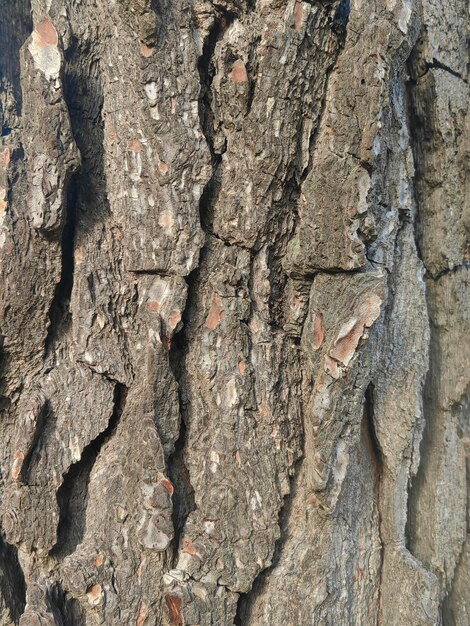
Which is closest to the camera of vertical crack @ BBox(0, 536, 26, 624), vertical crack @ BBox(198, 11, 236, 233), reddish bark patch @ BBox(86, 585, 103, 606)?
reddish bark patch @ BBox(86, 585, 103, 606)

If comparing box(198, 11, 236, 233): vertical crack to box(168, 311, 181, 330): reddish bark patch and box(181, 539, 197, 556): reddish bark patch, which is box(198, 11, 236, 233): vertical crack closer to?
box(168, 311, 181, 330): reddish bark patch

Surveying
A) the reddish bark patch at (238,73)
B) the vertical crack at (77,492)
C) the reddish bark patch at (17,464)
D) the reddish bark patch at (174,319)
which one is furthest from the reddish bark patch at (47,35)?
the reddish bark patch at (17,464)

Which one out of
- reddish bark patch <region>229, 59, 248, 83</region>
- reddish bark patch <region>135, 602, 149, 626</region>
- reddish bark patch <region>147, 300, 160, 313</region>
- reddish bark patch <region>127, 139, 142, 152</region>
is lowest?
reddish bark patch <region>135, 602, 149, 626</region>

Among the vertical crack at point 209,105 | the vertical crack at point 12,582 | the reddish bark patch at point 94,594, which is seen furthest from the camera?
the vertical crack at point 12,582

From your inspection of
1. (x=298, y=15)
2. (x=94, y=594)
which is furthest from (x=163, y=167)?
(x=94, y=594)

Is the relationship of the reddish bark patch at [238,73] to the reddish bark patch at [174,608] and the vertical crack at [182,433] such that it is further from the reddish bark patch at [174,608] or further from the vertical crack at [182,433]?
the reddish bark patch at [174,608]

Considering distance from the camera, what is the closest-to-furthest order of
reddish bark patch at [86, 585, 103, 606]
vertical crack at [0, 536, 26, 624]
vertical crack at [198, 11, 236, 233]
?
reddish bark patch at [86, 585, 103, 606] → vertical crack at [198, 11, 236, 233] → vertical crack at [0, 536, 26, 624]

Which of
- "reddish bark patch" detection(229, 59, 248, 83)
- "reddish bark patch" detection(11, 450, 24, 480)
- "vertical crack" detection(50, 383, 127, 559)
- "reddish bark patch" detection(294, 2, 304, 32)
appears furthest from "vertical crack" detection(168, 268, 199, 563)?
"reddish bark patch" detection(294, 2, 304, 32)
